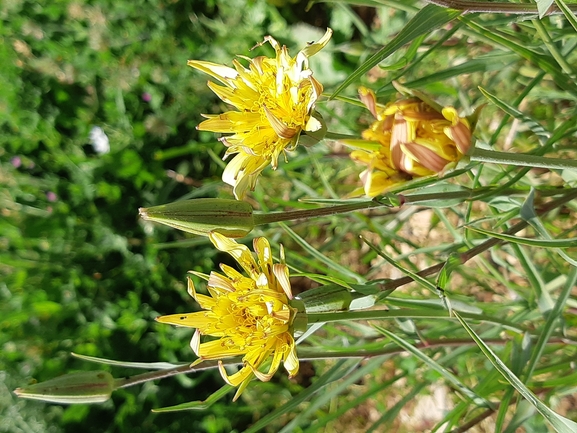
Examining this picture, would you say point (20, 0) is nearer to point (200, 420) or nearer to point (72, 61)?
point (72, 61)

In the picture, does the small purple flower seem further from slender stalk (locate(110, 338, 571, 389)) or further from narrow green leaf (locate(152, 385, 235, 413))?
narrow green leaf (locate(152, 385, 235, 413))

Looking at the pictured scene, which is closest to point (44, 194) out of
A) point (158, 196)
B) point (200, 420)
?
point (158, 196)

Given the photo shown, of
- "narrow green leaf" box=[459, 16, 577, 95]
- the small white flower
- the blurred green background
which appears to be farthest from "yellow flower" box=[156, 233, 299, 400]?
the small white flower

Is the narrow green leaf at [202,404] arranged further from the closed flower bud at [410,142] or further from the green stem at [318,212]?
the closed flower bud at [410,142]

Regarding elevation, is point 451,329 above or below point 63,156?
above

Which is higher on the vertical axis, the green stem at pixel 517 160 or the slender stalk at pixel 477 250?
the green stem at pixel 517 160

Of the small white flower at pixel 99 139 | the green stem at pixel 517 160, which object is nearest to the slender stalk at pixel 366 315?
the green stem at pixel 517 160

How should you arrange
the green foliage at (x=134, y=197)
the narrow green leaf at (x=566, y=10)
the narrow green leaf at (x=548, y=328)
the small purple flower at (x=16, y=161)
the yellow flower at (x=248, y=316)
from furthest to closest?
1. the small purple flower at (x=16, y=161)
2. the green foliage at (x=134, y=197)
3. the narrow green leaf at (x=548, y=328)
4. the yellow flower at (x=248, y=316)
5. the narrow green leaf at (x=566, y=10)
